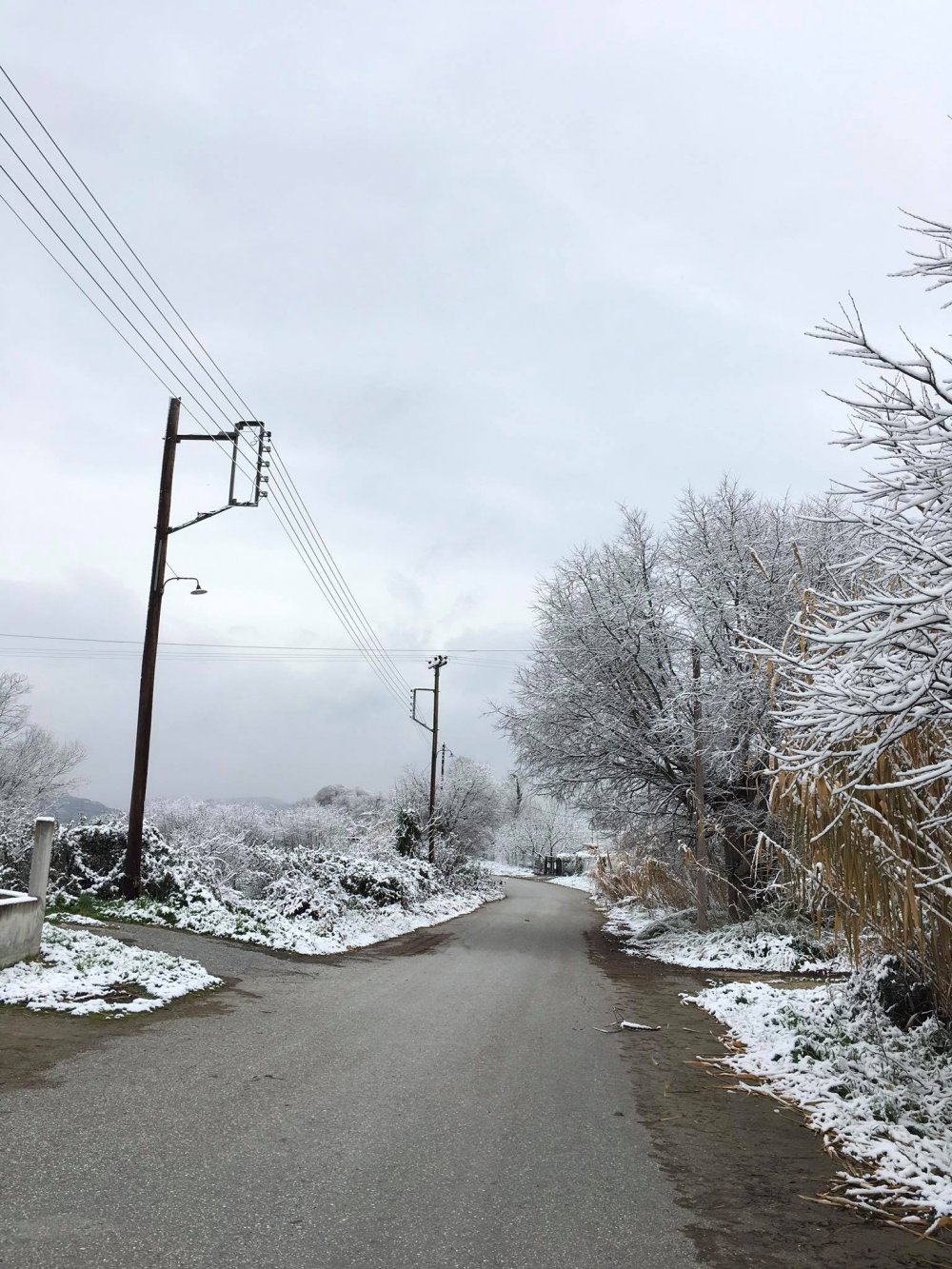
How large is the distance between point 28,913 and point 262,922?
6434mm

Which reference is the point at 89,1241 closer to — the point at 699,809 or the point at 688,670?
the point at 699,809

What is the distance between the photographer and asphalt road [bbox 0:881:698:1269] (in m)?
3.61

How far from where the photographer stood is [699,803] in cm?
1752

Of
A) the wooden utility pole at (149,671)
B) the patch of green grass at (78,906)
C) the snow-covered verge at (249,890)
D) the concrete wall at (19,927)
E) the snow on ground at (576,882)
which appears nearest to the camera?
the concrete wall at (19,927)

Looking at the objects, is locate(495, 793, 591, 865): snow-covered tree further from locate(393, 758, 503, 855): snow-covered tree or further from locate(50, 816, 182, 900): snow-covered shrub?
locate(50, 816, 182, 900): snow-covered shrub

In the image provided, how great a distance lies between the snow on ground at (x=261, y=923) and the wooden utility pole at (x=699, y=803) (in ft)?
22.1

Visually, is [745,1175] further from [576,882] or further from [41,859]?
[576,882]

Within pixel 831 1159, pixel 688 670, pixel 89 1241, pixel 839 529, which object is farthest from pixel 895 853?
pixel 688 670

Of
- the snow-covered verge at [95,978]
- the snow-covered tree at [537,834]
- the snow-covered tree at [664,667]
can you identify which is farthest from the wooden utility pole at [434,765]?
the snow-covered tree at [537,834]

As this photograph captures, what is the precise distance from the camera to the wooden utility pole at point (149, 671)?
604 inches

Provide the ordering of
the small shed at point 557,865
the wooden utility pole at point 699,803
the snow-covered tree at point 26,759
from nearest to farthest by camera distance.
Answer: the wooden utility pole at point 699,803
the snow-covered tree at point 26,759
the small shed at point 557,865

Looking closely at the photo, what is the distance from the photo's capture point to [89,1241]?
344 centimetres

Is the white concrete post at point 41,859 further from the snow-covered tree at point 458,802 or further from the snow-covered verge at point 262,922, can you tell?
the snow-covered tree at point 458,802

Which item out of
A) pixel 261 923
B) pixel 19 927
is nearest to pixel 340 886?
pixel 261 923
